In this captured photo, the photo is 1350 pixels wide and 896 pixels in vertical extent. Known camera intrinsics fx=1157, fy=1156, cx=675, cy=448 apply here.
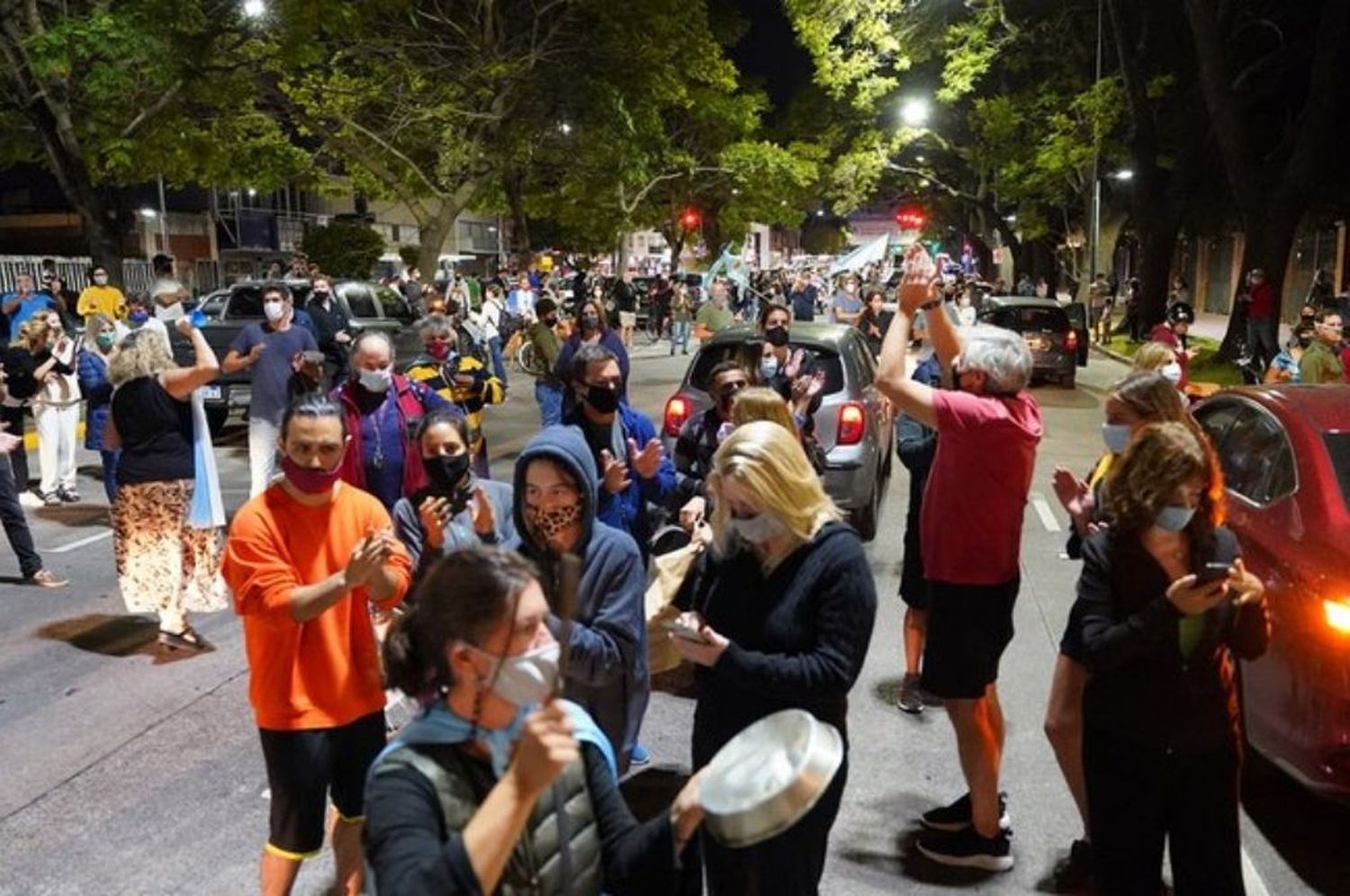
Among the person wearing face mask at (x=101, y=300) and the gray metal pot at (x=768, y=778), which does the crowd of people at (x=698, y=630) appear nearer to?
the gray metal pot at (x=768, y=778)

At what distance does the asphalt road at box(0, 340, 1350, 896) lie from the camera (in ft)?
13.9

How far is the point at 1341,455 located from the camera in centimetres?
470

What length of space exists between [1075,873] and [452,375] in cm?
502

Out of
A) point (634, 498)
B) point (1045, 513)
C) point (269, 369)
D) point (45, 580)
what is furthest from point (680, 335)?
point (634, 498)

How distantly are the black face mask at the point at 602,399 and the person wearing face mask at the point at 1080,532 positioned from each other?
2075mm

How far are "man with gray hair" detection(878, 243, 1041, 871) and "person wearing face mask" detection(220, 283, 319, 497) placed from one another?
565cm

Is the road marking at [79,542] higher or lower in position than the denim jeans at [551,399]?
lower

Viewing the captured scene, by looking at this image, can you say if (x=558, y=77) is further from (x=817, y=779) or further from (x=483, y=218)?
(x=483, y=218)

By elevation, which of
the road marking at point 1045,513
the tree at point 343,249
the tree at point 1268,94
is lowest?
the road marking at point 1045,513

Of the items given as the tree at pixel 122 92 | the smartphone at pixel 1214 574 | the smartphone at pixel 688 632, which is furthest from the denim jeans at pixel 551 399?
the tree at pixel 122 92

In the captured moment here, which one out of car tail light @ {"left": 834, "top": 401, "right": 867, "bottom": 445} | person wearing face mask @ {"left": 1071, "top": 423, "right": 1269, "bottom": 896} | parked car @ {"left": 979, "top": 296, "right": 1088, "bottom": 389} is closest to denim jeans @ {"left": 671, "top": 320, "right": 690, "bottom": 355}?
parked car @ {"left": 979, "top": 296, "right": 1088, "bottom": 389}

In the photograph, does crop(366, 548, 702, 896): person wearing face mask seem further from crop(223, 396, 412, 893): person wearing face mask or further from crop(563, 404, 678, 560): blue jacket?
crop(563, 404, 678, 560): blue jacket

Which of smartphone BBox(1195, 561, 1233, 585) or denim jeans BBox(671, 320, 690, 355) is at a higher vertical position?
smartphone BBox(1195, 561, 1233, 585)

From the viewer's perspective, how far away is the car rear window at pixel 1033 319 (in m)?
19.7
